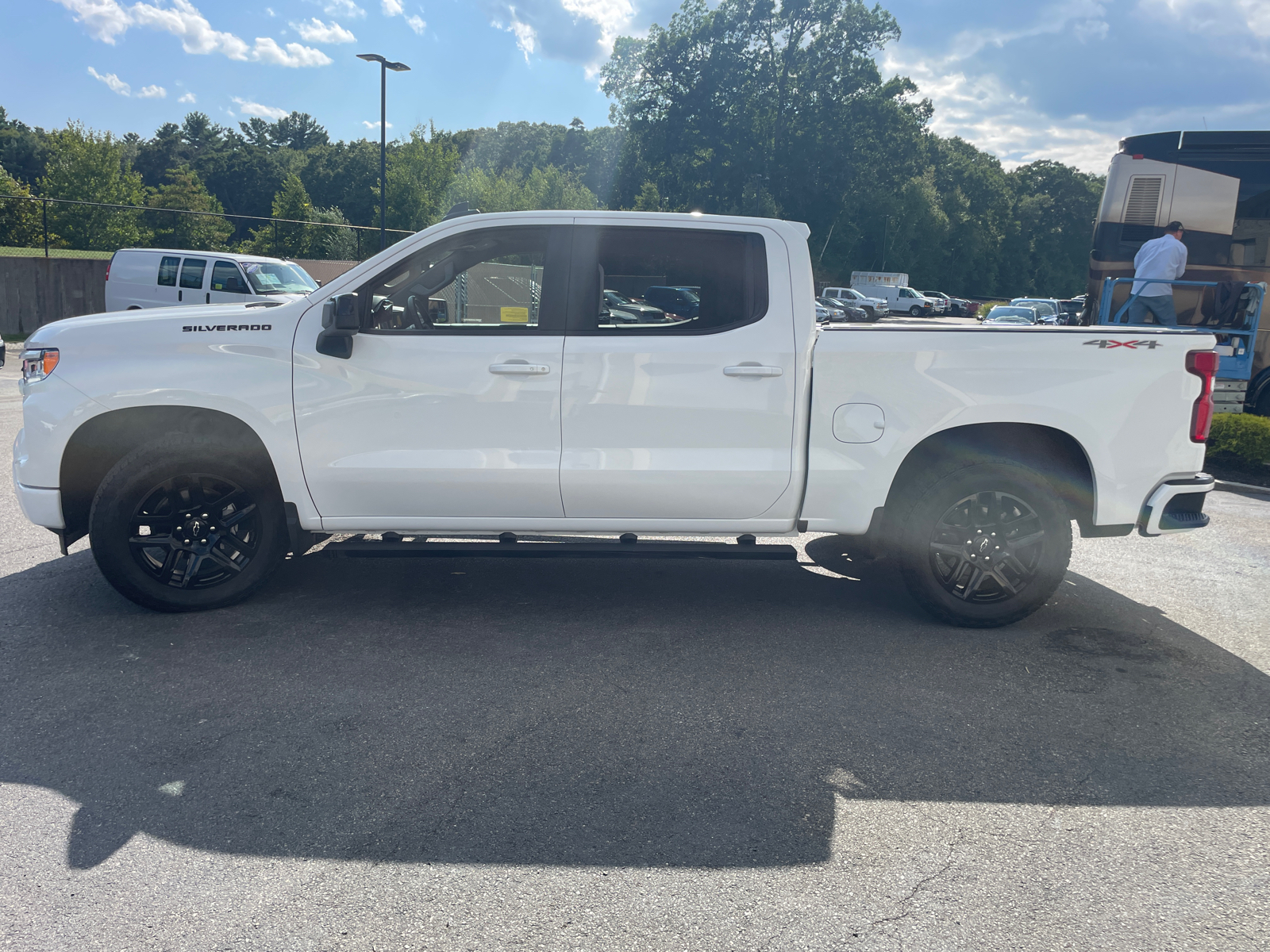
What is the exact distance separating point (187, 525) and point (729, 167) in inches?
2746

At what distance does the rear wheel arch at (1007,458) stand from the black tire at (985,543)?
0.06m

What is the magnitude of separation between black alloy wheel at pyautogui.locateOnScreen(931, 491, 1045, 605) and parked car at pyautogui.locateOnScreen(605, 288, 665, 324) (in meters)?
1.78

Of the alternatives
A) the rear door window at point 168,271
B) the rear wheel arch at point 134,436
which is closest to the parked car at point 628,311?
the rear wheel arch at point 134,436

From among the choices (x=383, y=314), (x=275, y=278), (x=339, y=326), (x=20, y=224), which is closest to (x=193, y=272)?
(x=275, y=278)

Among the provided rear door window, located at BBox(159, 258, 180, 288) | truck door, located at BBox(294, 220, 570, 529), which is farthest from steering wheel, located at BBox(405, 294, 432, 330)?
rear door window, located at BBox(159, 258, 180, 288)

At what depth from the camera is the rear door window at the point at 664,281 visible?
477 cm

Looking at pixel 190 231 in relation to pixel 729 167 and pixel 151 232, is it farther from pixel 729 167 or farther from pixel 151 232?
pixel 729 167

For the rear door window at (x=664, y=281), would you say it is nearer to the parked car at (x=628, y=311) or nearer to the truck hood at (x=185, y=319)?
the parked car at (x=628, y=311)

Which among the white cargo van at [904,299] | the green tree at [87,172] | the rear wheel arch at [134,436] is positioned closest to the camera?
the rear wheel arch at [134,436]

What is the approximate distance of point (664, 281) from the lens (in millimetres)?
4828

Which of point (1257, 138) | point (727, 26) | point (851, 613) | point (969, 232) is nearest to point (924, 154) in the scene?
point (969, 232)

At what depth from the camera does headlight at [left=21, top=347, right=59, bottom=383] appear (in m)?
4.69

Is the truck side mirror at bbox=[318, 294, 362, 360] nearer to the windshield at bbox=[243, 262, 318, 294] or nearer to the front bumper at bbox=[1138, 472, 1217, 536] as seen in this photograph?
the front bumper at bbox=[1138, 472, 1217, 536]

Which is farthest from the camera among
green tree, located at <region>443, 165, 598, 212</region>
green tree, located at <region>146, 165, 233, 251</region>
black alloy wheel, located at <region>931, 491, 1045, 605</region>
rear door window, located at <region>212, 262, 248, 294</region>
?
green tree, located at <region>443, 165, 598, 212</region>
